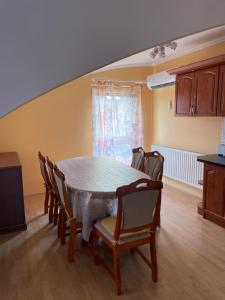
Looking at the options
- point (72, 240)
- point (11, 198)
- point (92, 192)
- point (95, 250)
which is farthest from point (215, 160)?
point (11, 198)

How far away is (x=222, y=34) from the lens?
3.15m

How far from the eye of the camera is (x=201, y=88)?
330 cm

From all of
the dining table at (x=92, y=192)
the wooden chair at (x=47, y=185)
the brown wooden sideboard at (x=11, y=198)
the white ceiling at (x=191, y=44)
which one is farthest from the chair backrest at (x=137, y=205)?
the white ceiling at (x=191, y=44)

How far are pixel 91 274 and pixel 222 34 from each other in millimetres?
3302

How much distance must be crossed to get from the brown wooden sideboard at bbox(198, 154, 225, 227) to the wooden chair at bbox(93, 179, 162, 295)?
51.8 inches

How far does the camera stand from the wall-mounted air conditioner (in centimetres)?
405

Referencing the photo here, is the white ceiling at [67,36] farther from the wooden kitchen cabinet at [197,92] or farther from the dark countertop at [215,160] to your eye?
the wooden kitchen cabinet at [197,92]

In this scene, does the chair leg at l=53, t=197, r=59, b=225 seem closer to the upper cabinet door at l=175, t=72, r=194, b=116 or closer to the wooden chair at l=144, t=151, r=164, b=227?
the wooden chair at l=144, t=151, r=164, b=227

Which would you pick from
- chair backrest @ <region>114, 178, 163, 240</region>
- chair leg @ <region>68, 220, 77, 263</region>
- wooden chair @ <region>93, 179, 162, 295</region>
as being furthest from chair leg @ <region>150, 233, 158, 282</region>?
chair leg @ <region>68, 220, 77, 263</region>

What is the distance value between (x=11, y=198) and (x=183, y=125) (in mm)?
3001

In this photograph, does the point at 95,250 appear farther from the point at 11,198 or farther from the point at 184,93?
the point at 184,93

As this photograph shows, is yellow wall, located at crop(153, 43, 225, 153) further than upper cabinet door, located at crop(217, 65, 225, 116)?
Yes

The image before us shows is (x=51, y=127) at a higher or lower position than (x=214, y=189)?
higher

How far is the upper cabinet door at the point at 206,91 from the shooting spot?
3.10 metres
